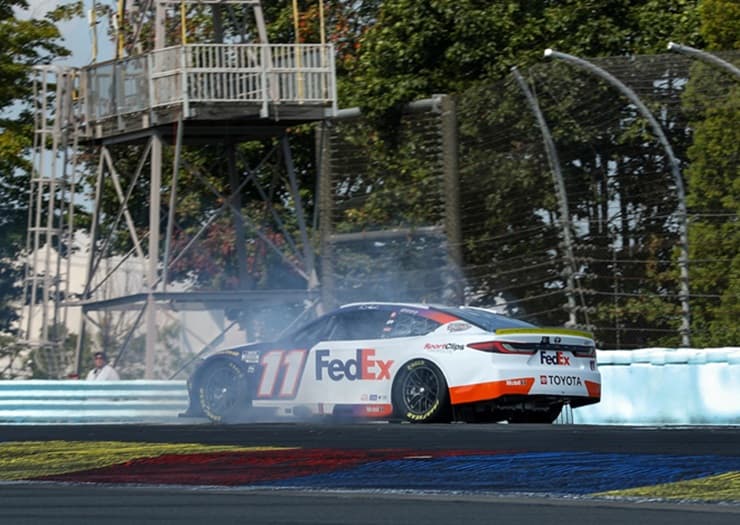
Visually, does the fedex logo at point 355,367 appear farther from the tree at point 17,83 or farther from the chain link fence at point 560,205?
the tree at point 17,83

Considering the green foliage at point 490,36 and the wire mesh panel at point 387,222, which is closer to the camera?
the wire mesh panel at point 387,222

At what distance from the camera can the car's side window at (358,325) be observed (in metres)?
17.0

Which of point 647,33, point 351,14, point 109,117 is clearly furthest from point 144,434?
point 351,14

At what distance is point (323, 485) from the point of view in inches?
356

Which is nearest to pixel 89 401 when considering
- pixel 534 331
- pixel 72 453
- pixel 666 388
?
pixel 666 388

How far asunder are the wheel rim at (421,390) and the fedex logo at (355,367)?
27 centimetres

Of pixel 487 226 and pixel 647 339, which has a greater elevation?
pixel 487 226

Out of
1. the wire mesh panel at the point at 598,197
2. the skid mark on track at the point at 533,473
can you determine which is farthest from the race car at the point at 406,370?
the skid mark on track at the point at 533,473

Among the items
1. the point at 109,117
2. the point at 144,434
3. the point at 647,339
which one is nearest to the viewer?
the point at 144,434

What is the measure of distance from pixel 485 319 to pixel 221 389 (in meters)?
3.18

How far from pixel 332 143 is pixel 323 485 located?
17.0 metres

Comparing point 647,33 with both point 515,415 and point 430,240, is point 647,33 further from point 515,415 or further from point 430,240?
point 515,415

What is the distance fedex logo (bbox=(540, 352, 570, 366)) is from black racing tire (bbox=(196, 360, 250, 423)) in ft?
11.1

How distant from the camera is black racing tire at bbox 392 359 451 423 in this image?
16.0 m
